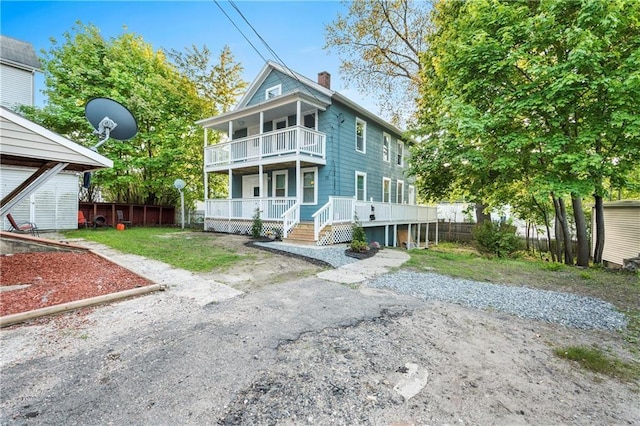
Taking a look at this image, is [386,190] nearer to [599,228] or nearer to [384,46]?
[384,46]

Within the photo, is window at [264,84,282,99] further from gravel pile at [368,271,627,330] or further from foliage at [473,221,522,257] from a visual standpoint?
gravel pile at [368,271,627,330]

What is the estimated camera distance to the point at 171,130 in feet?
57.9

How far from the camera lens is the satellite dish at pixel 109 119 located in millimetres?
5395

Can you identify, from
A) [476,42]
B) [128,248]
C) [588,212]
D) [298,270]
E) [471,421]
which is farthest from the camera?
[588,212]

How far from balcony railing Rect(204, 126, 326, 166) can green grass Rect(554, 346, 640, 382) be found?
9989mm

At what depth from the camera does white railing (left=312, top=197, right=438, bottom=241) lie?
34.5ft

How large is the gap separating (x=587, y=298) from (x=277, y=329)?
5.59m

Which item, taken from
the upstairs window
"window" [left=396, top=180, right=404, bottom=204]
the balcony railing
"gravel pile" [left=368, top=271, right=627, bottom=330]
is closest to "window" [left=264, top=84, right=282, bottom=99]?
the balcony railing

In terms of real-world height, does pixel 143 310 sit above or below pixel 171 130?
below

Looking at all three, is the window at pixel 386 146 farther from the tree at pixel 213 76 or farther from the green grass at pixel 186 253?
the tree at pixel 213 76

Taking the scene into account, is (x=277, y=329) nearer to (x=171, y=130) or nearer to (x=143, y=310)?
(x=143, y=310)

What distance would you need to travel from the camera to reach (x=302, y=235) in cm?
1073

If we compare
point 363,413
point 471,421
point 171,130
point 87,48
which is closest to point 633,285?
point 471,421

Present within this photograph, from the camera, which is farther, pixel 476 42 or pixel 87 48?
pixel 87 48
